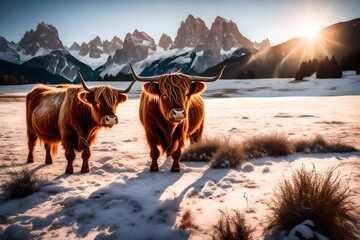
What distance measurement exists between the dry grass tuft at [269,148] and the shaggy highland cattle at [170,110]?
132 cm

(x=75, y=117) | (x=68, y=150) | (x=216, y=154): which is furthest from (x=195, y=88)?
(x=68, y=150)

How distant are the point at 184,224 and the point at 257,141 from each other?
3.64 meters

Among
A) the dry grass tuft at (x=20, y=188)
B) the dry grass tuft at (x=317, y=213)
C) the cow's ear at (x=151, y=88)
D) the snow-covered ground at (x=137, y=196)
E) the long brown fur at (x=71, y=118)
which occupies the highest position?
the cow's ear at (x=151, y=88)

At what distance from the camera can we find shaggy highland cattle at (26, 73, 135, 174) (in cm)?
439

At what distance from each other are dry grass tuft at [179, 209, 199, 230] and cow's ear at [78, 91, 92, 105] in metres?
2.56

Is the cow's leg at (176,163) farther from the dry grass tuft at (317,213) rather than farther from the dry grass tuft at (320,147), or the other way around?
the dry grass tuft at (320,147)

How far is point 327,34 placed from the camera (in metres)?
136

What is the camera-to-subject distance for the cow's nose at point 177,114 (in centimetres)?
382

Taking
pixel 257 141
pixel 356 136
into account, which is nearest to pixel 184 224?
pixel 257 141

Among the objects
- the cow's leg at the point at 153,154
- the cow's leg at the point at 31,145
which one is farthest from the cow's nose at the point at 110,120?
the cow's leg at the point at 31,145

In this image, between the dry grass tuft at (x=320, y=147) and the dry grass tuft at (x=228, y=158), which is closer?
the dry grass tuft at (x=228, y=158)

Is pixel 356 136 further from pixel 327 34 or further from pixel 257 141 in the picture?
pixel 327 34

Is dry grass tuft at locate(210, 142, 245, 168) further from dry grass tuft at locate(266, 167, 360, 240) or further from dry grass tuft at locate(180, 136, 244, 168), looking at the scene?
dry grass tuft at locate(266, 167, 360, 240)

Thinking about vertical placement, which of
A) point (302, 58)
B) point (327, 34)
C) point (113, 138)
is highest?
point (327, 34)
